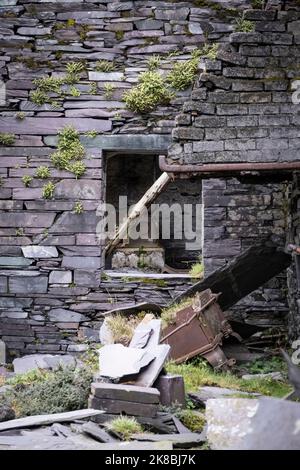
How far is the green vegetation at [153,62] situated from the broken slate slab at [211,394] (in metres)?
5.60

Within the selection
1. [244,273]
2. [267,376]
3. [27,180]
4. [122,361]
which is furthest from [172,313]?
[27,180]

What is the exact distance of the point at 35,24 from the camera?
9766mm

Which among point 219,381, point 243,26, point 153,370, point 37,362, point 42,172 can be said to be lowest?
point 37,362

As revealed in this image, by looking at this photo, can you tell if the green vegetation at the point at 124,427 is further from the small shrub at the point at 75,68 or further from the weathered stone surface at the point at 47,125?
the small shrub at the point at 75,68

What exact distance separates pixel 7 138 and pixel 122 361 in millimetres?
5179

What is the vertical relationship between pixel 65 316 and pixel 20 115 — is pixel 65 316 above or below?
below

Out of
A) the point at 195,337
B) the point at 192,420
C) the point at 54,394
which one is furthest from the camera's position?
the point at 195,337

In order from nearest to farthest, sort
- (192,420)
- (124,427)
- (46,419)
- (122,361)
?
(124,427)
(46,419)
(192,420)
(122,361)

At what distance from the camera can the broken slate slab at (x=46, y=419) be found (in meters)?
4.54

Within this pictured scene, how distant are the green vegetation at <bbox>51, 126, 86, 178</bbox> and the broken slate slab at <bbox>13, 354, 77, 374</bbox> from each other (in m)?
2.99

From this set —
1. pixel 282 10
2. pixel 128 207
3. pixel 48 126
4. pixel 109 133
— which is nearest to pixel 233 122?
pixel 282 10

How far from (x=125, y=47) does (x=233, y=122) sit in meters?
3.78

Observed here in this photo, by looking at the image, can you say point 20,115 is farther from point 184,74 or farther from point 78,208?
point 184,74

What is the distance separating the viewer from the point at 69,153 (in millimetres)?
9438
